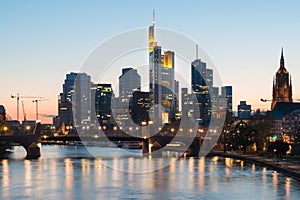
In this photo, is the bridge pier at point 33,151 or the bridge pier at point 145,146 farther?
the bridge pier at point 145,146

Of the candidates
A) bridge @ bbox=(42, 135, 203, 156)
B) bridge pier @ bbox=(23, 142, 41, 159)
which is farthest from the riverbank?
bridge pier @ bbox=(23, 142, 41, 159)

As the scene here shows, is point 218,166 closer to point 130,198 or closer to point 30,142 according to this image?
point 130,198

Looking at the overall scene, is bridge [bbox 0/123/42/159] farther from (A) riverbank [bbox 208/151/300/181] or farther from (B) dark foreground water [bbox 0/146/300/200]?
(A) riverbank [bbox 208/151/300/181]

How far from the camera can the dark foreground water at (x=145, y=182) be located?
70500mm

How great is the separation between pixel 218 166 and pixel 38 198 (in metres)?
52.6

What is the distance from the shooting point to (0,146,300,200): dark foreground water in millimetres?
70500

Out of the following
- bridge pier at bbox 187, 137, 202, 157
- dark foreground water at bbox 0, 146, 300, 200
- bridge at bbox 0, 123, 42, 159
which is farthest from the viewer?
bridge pier at bbox 187, 137, 202, 157

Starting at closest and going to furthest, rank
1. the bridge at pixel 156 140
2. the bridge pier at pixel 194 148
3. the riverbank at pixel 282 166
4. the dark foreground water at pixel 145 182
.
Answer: the dark foreground water at pixel 145 182 < the riverbank at pixel 282 166 < the bridge pier at pixel 194 148 < the bridge at pixel 156 140

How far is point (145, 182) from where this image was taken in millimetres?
84250

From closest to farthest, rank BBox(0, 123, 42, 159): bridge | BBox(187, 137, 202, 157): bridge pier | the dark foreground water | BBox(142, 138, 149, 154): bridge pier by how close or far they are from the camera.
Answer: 1. the dark foreground water
2. BBox(0, 123, 42, 159): bridge
3. BBox(187, 137, 202, 157): bridge pier
4. BBox(142, 138, 149, 154): bridge pier

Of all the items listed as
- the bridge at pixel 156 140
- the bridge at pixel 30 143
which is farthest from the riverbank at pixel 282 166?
the bridge at pixel 30 143

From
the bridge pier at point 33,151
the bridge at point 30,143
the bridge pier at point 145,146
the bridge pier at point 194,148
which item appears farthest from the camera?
the bridge pier at point 145,146

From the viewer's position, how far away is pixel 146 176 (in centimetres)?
9362

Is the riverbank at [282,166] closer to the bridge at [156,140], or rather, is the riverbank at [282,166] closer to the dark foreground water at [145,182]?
the dark foreground water at [145,182]
